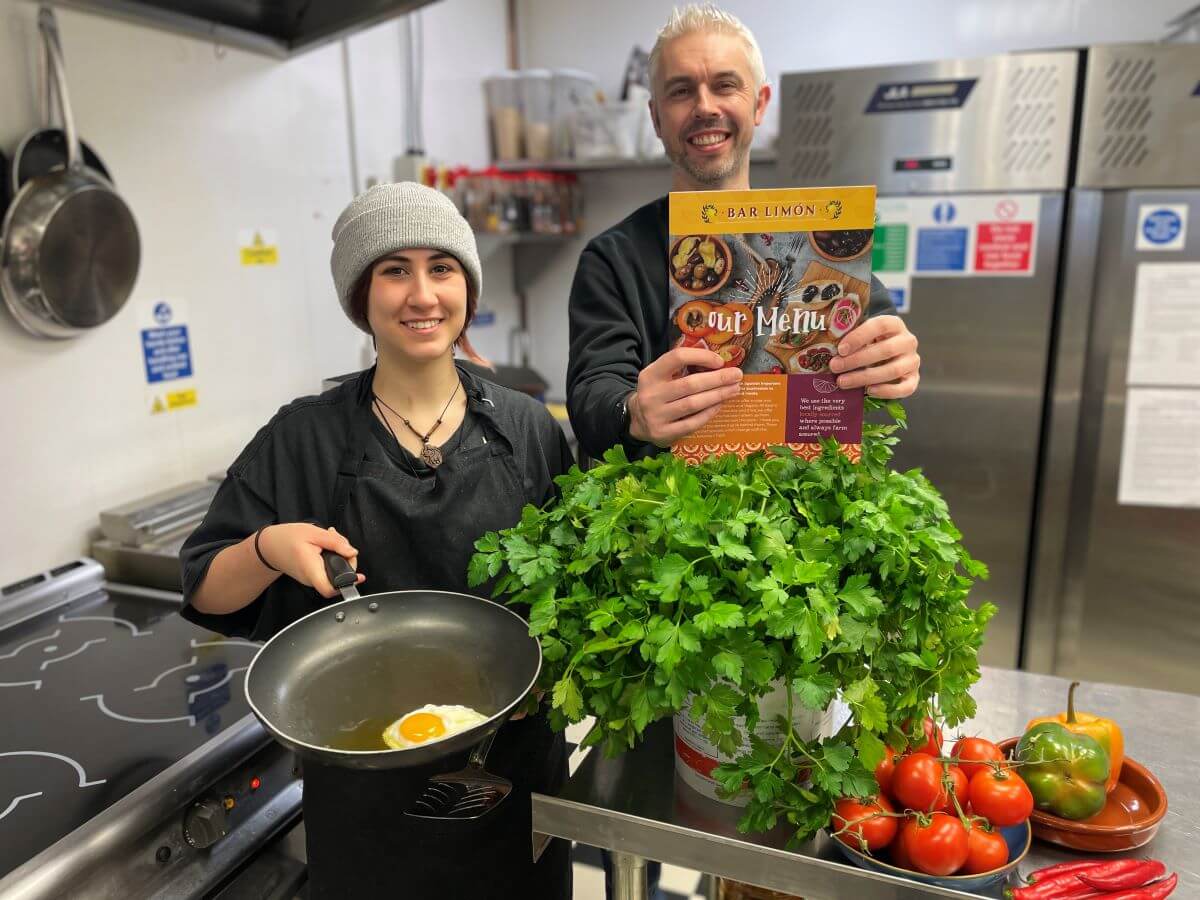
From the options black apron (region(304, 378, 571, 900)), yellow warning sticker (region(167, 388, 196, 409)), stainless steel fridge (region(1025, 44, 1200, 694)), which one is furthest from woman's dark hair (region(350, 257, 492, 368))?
stainless steel fridge (region(1025, 44, 1200, 694))

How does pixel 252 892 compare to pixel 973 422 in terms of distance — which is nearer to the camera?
pixel 252 892

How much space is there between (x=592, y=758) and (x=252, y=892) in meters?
0.71

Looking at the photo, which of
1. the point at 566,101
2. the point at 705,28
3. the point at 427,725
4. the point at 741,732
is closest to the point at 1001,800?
the point at 741,732

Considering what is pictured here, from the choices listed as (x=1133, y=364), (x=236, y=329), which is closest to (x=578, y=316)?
(x=236, y=329)

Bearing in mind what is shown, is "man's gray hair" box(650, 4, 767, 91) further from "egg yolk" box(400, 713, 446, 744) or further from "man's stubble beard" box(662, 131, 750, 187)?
Answer: "egg yolk" box(400, 713, 446, 744)

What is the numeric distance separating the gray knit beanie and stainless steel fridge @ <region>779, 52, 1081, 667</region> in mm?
1795

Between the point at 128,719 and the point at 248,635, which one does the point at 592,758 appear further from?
the point at 128,719

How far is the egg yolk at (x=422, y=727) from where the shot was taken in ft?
2.73

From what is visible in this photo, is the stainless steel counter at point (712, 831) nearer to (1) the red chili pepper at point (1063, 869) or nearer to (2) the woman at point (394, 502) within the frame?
(1) the red chili pepper at point (1063, 869)

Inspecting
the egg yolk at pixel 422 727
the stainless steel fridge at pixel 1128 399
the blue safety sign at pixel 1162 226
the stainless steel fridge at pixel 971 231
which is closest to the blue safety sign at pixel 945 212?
the stainless steel fridge at pixel 971 231

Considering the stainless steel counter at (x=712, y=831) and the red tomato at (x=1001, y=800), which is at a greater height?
the red tomato at (x=1001, y=800)

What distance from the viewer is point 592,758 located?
0.95 metres

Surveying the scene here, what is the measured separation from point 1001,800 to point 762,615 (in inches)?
12.5

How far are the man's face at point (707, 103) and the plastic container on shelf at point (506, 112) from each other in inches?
91.0
